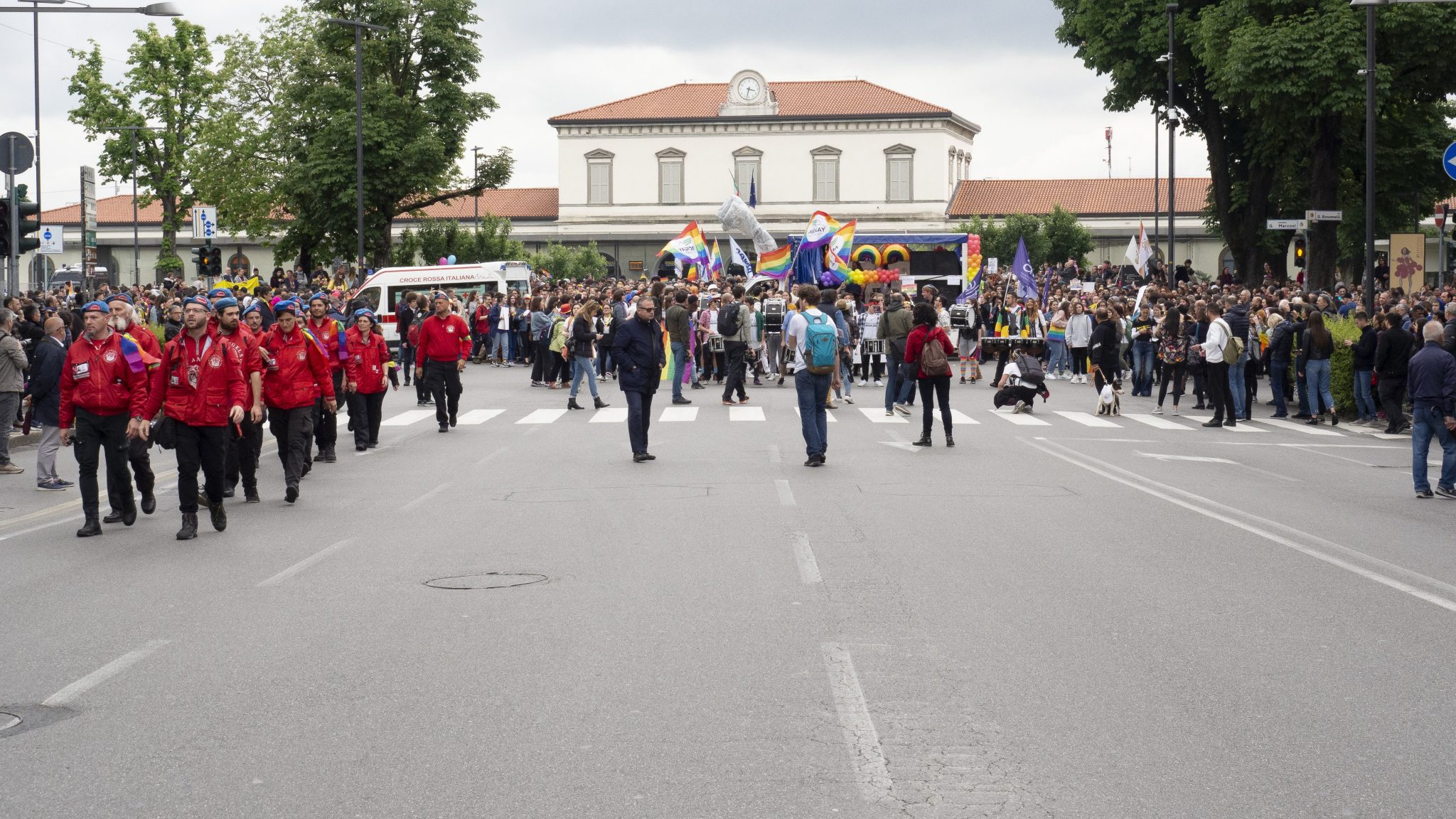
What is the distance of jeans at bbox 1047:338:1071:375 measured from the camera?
116 ft

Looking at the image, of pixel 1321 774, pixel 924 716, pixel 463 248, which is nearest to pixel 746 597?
pixel 924 716

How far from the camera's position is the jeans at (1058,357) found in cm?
3544

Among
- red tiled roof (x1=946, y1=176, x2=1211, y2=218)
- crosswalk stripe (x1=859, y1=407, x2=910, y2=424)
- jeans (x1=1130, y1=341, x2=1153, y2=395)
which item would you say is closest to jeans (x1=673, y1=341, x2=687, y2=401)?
crosswalk stripe (x1=859, y1=407, x2=910, y2=424)

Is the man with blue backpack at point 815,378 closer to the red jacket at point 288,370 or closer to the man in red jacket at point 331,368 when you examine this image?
the red jacket at point 288,370

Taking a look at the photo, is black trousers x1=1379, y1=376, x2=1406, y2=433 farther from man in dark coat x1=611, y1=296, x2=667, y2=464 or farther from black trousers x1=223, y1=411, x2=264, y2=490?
black trousers x1=223, y1=411, x2=264, y2=490

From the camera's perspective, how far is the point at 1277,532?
39.3 feet

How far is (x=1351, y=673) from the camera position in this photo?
712cm

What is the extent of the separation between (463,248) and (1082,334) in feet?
148

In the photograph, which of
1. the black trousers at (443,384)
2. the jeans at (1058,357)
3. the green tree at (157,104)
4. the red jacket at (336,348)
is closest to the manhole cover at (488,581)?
the red jacket at (336,348)

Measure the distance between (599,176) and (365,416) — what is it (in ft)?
279

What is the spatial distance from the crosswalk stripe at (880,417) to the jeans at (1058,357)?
1074 centimetres

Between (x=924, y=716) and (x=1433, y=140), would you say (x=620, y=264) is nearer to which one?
(x=1433, y=140)

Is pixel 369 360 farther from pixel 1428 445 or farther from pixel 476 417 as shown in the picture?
pixel 1428 445

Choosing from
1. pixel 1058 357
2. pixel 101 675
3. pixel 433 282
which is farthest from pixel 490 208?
pixel 101 675
